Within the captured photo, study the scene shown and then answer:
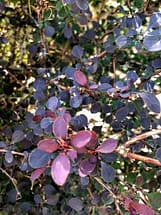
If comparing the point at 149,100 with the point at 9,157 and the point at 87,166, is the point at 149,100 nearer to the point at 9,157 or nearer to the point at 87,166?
the point at 87,166

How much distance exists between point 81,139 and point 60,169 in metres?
0.06

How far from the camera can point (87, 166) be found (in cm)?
74

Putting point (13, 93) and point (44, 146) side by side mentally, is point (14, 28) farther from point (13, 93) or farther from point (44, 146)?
point (44, 146)

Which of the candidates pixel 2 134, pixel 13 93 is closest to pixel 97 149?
pixel 2 134

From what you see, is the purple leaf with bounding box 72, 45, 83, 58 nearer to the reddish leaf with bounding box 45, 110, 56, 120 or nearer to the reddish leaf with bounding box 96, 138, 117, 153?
the reddish leaf with bounding box 45, 110, 56, 120

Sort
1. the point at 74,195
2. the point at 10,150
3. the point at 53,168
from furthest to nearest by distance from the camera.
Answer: the point at 74,195 → the point at 10,150 → the point at 53,168

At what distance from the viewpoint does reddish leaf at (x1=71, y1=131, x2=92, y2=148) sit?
0.68 meters

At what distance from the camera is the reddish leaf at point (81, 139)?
0.68 m

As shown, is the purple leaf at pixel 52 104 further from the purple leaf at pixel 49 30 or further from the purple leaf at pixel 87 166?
the purple leaf at pixel 49 30

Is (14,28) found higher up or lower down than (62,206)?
higher up

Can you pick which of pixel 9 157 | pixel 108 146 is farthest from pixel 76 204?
pixel 108 146

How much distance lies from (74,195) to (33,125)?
26 cm

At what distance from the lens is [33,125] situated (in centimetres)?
93

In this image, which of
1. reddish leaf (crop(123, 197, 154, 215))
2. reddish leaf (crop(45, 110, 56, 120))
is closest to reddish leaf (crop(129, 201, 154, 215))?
reddish leaf (crop(123, 197, 154, 215))
